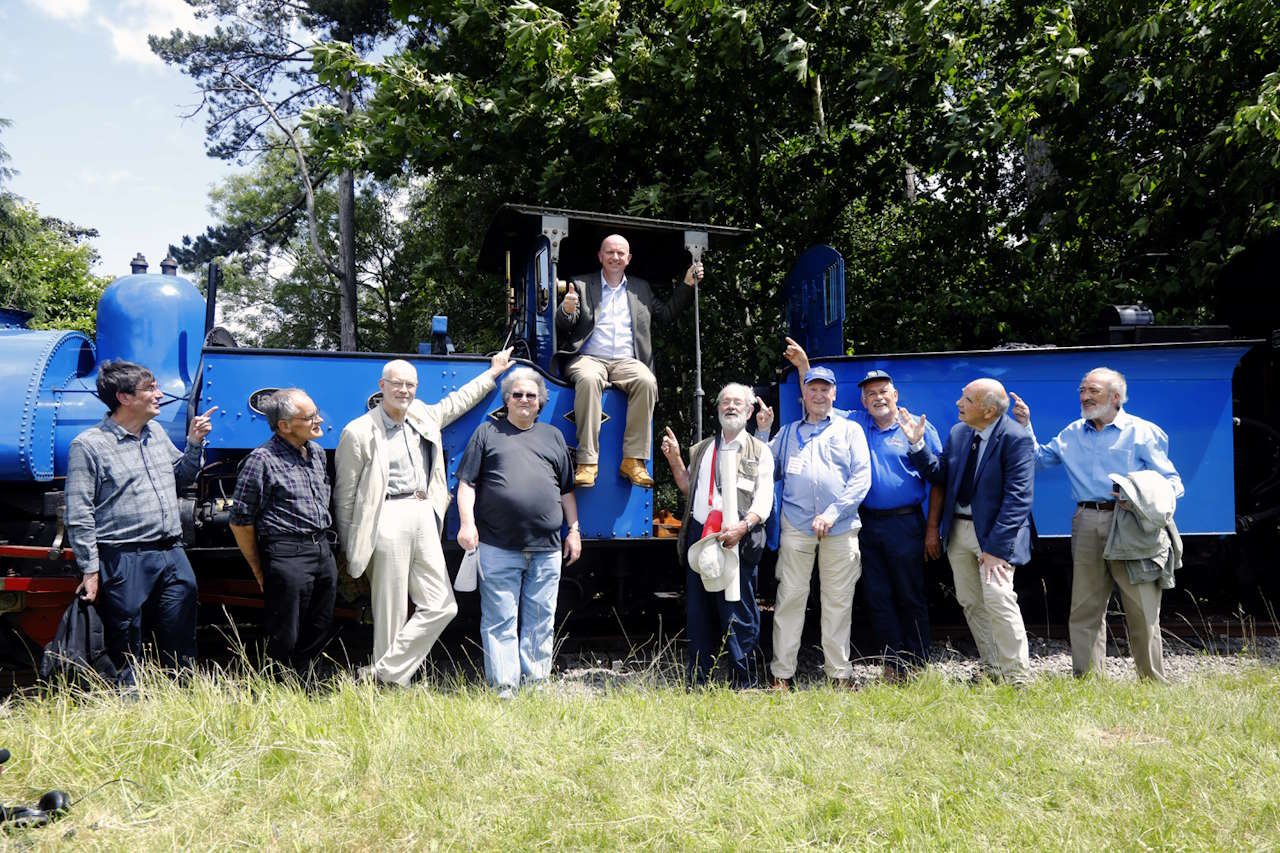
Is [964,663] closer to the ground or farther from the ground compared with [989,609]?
closer to the ground

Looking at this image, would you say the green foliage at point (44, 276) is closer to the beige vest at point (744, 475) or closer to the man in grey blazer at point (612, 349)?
the man in grey blazer at point (612, 349)

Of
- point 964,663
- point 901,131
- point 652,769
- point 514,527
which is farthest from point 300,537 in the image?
point 901,131

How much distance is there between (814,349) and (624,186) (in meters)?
4.10

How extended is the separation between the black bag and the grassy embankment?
0.51 feet

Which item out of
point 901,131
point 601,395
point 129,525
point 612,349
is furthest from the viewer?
point 901,131

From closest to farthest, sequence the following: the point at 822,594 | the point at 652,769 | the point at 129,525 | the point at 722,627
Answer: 1. the point at 652,769
2. the point at 129,525
3. the point at 722,627
4. the point at 822,594

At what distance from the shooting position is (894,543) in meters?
4.96

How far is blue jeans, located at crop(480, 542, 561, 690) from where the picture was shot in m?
4.52

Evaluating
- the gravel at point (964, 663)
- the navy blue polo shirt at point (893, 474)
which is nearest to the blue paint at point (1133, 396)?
the navy blue polo shirt at point (893, 474)

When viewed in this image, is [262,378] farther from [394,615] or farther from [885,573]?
[885,573]

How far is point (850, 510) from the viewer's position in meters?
4.86

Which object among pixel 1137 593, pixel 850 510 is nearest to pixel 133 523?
pixel 850 510

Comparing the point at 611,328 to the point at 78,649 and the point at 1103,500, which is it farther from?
the point at 78,649

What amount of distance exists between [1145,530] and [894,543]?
50.1 inches
